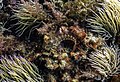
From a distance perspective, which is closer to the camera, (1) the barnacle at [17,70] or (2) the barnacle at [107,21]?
(1) the barnacle at [17,70]

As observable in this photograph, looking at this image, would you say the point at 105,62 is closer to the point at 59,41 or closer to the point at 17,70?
the point at 59,41

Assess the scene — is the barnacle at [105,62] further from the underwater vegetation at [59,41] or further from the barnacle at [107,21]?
the barnacle at [107,21]

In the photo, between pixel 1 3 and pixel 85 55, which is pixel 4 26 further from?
pixel 85 55

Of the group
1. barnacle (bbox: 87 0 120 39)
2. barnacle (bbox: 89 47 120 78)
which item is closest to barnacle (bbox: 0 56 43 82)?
barnacle (bbox: 89 47 120 78)

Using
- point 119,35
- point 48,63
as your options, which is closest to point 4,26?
point 48,63

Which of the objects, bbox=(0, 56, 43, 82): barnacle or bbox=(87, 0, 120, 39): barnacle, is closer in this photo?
bbox=(0, 56, 43, 82): barnacle

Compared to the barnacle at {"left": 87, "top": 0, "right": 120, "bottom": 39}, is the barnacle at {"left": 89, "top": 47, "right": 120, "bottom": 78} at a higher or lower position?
lower

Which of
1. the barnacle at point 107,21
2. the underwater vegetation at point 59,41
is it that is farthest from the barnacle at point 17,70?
the barnacle at point 107,21

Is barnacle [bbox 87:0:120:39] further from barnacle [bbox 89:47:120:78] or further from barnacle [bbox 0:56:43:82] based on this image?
barnacle [bbox 0:56:43:82]
